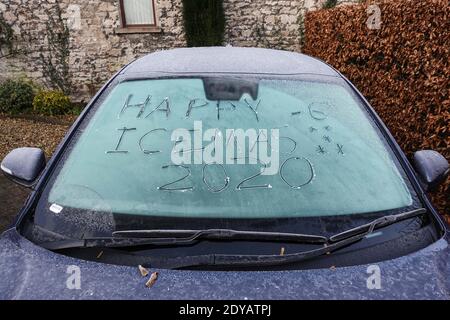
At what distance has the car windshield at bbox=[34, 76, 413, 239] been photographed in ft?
4.75

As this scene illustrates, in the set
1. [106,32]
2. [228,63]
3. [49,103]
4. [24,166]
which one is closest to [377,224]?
[228,63]

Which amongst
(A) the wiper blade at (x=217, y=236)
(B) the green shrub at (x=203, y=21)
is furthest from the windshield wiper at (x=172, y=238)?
(B) the green shrub at (x=203, y=21)

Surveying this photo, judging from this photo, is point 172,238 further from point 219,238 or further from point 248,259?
point 248,259

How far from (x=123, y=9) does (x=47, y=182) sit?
861 cm

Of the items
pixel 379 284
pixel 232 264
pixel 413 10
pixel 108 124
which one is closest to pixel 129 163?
pixel 108 124

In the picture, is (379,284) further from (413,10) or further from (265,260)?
(413,10)

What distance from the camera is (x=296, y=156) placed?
5.38 feet

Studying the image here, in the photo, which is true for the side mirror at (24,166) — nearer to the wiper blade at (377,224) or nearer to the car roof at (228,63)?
the car roof at (228,63)

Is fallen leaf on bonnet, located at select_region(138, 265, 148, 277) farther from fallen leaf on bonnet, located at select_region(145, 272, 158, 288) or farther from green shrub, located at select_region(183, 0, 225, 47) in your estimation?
green shrub, located at select_region(183, 0, 225, 47)

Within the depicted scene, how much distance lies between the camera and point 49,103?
830 cm

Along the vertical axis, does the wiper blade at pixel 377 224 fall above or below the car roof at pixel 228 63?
below

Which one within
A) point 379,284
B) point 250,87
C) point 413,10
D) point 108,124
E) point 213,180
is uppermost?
point 413,10

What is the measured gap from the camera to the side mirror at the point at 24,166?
5.65ft

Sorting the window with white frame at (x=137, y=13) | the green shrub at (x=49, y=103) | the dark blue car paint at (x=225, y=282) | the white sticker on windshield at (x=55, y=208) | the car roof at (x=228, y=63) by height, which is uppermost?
the window with white frame at (x=137, y=13)
